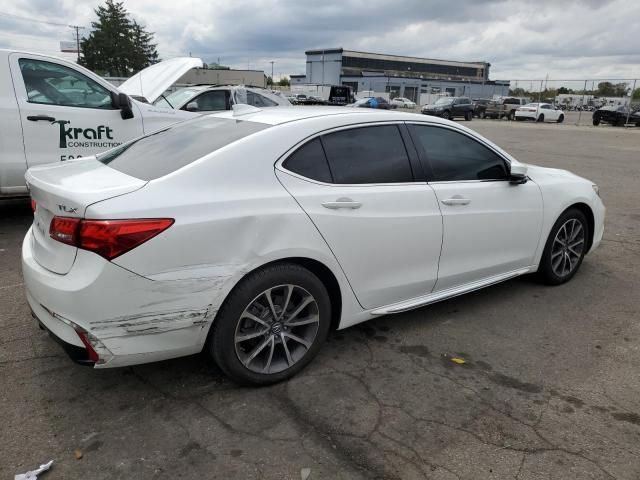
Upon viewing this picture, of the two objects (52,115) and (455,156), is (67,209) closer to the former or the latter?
(455,156)

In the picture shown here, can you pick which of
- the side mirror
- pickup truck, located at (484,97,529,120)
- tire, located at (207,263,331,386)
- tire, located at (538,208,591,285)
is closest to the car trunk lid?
tire, located at (207,263,331,386)

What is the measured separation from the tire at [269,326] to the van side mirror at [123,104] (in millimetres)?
4307

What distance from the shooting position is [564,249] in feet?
15.4

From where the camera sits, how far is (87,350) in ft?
8.29

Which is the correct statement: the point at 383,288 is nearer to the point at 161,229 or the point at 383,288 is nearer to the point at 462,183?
the point at 462,183

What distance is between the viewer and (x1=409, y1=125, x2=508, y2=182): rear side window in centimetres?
365

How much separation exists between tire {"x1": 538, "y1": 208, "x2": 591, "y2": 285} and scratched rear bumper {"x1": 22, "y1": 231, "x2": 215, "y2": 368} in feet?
10.4

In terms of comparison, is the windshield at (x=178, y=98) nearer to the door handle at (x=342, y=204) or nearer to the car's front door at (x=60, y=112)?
the car's front door at (x=60, y=112)

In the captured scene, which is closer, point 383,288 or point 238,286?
point 238,286

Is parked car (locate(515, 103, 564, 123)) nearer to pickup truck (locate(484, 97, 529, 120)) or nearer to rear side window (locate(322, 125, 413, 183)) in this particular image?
pickup truck (locate(484, 97, 529, 120))

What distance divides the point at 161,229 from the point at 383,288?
1.50 metres

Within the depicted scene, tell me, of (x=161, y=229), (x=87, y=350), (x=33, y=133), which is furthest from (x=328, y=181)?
(x=33, y=133)

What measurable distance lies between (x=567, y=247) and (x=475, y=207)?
4.91 ft

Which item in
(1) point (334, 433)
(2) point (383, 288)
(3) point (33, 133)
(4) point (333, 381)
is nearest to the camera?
(1) point (334, 433)
